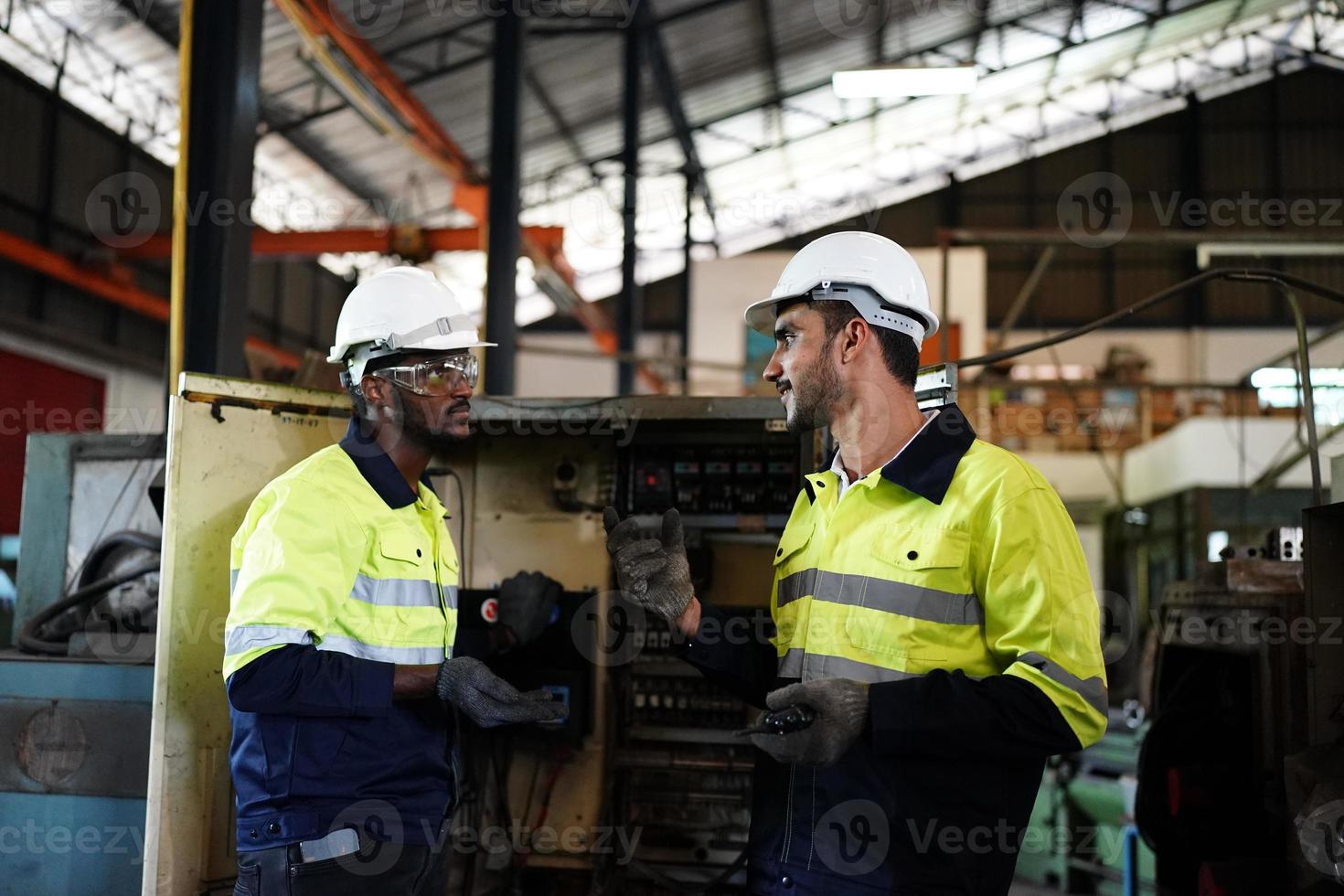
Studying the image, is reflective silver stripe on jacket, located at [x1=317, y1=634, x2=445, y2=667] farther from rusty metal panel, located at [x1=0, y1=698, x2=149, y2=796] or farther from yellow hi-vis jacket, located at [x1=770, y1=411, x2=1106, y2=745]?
rusty metal panel, located at [x1=0, y1=698, x2=149, y2=796]

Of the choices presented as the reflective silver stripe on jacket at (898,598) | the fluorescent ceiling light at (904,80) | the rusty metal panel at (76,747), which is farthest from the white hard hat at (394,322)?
the fluorescent ceiling light at (904,80)

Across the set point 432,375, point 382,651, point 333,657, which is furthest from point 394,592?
point 432,375

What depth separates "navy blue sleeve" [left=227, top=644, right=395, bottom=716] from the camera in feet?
6.66

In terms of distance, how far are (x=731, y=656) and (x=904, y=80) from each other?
18.3 ft

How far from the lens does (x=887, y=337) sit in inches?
81.8

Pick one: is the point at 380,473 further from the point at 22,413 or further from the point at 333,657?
the point at 22,413

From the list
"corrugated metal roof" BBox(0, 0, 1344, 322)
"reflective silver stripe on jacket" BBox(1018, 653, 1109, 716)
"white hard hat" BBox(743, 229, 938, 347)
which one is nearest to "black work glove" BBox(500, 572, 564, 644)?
"white hard hat" BBox(743, 229, 938, 347)

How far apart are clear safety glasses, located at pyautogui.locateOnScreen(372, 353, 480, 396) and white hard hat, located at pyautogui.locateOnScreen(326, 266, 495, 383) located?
1.3 inches

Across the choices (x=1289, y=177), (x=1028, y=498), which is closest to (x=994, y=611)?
(x=1028, y=498)

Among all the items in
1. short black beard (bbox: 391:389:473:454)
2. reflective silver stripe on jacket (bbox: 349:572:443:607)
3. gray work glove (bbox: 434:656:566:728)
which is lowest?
gray work glove (bbox: 434:656:566:728)

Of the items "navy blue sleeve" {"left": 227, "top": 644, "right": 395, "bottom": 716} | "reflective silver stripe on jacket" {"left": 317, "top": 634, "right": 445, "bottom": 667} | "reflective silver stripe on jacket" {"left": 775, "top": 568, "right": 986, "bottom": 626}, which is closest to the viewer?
"reflective silver stripe on jacket" {"left": 775, "top": 568, "right": 986, "bottom": 626}

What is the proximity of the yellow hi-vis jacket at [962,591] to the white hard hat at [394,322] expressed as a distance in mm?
1055

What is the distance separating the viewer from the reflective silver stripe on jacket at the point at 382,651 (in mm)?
2180

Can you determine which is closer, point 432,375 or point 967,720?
point 967,720
